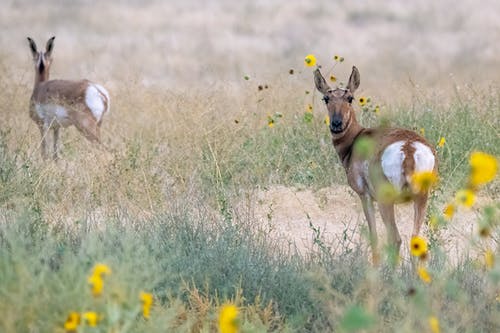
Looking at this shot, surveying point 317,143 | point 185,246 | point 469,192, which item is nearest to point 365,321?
point 469,192

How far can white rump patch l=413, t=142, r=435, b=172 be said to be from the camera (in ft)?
23.2

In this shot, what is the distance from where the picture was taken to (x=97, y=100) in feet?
40.2

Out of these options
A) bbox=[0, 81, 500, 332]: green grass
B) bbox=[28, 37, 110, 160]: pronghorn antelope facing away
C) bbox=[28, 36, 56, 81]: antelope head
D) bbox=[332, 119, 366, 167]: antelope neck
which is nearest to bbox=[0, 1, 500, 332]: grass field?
bbox=[0, 81, 500, 332]: green grass

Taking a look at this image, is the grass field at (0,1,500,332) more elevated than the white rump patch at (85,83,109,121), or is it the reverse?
the white rump patch at (85,83,109,121)

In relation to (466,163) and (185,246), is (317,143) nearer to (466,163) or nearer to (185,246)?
(466,163)

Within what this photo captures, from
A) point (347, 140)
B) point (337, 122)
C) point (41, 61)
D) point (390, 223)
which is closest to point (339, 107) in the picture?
point (337, 122)

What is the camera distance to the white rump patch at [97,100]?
1220 centimetres

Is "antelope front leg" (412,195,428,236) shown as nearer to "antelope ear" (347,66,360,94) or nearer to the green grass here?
the green grass

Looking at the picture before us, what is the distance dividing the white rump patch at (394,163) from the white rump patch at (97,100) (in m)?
5.62

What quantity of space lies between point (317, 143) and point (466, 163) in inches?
56.2

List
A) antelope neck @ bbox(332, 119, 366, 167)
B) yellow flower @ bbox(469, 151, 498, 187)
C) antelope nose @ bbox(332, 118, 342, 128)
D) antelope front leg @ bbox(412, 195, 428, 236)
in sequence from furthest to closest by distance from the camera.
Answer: antelope neck @ bbox(332, 119, 366, 167)
antelope nose @ bbox(332, 118, 342, 128)
antelope front leg @ bbox(412, 195, 428, 236)
yellow flower @ bbox(469, 151, 498, 187)

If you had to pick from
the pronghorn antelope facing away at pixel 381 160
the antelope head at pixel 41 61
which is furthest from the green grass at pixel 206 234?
the antelope head at pixel 41 61

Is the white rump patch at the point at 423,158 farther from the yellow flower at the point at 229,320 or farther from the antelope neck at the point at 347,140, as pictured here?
the yellow flower at the point at 229,320

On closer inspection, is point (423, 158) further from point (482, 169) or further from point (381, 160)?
point (482, 169)
